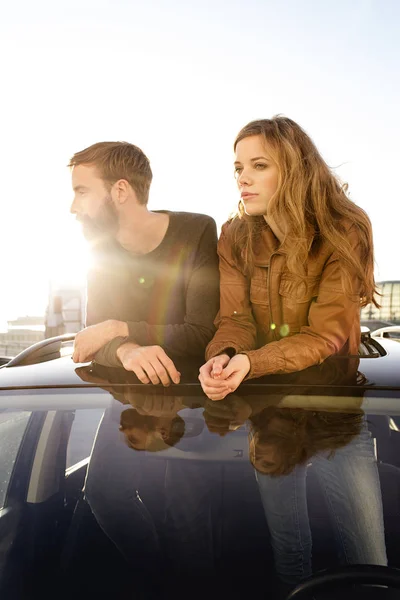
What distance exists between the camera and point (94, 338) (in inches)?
94.0

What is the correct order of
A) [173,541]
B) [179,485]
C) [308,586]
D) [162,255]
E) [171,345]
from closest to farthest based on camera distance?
[308,586]
[173,541]
[179,485]
[171,345]
[162,255]

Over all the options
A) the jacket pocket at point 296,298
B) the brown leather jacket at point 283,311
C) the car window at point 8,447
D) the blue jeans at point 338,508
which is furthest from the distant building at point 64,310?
the blue jeans at point 338,508

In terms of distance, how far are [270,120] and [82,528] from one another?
1859mm

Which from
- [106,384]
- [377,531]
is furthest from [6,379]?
[377,531]

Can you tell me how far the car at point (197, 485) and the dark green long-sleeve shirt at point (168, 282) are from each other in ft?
1.81

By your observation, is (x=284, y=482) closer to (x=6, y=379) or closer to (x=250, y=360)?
(x=250, y=360)

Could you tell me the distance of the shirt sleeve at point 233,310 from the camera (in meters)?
2.35

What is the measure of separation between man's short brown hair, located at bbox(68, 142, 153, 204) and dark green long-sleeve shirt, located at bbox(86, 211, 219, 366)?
0.31m

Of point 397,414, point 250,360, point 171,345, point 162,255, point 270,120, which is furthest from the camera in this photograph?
point 162,255

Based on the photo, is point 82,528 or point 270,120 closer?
point 82,528

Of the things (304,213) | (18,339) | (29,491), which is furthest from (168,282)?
(18,339)

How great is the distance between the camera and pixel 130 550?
82.0 inches

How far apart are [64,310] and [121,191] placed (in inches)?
728

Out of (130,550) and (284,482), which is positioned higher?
(284,482)
